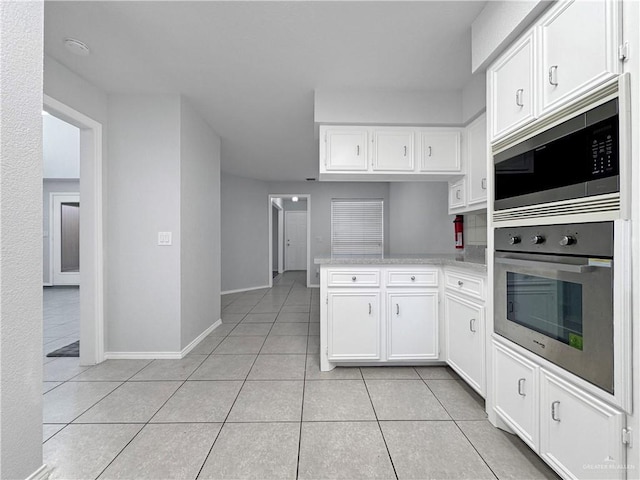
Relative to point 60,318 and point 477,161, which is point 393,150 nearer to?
point 477,161

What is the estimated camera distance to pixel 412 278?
2.47m

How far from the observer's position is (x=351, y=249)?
6.67 meters

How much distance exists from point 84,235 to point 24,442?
203 centimetres

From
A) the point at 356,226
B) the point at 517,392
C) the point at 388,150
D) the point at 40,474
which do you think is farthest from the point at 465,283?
the point at 356,226

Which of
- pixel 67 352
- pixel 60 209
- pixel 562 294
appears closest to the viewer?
pixel 562 294

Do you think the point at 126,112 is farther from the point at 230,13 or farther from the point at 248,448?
the point at 248,448

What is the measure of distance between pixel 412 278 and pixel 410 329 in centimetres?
43

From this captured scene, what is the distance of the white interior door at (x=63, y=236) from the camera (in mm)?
6531

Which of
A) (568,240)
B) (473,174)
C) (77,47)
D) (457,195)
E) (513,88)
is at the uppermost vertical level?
(77,47)

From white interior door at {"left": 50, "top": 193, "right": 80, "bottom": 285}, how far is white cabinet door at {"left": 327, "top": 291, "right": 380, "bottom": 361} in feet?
23.3

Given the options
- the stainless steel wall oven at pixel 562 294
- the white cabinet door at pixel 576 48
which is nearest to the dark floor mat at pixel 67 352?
the stainless steel wall oven at pixel 562 294

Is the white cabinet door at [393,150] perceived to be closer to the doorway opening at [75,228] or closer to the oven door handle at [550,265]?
the oven door handle at [550,265]

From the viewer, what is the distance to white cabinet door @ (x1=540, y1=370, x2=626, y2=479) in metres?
0.98

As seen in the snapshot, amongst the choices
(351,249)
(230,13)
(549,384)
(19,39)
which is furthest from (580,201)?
(351,249)
